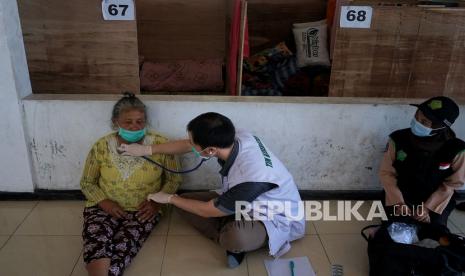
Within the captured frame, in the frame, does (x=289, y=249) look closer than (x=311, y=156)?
Yes

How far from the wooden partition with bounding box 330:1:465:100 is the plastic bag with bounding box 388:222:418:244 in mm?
747

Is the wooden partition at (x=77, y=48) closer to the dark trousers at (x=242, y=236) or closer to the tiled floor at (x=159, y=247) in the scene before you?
the tiled floor at (x=159, y=247)

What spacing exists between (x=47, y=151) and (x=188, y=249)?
0.91 metres

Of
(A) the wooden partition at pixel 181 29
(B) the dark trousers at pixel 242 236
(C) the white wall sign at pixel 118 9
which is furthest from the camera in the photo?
(A) the wooden partition at pixel 181 29

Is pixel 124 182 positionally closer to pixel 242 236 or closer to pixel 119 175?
pixel 119 175

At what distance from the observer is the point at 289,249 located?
1.80m

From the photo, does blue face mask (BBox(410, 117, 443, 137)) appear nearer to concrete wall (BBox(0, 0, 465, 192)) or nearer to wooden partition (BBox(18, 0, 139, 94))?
concrete wall (BBox(0, 0, 465, 192))

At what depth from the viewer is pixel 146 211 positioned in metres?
1.88

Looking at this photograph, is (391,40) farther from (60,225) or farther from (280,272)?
(60,225)

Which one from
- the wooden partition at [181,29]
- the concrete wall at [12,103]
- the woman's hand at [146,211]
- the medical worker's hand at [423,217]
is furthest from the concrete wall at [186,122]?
the wooden partition at [181,29]

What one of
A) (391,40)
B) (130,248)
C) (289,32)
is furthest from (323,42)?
(130,248)

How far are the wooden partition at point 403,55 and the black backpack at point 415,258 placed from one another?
0.83m

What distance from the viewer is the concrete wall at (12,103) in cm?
184

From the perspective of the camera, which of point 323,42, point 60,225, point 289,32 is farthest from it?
point 289,32
